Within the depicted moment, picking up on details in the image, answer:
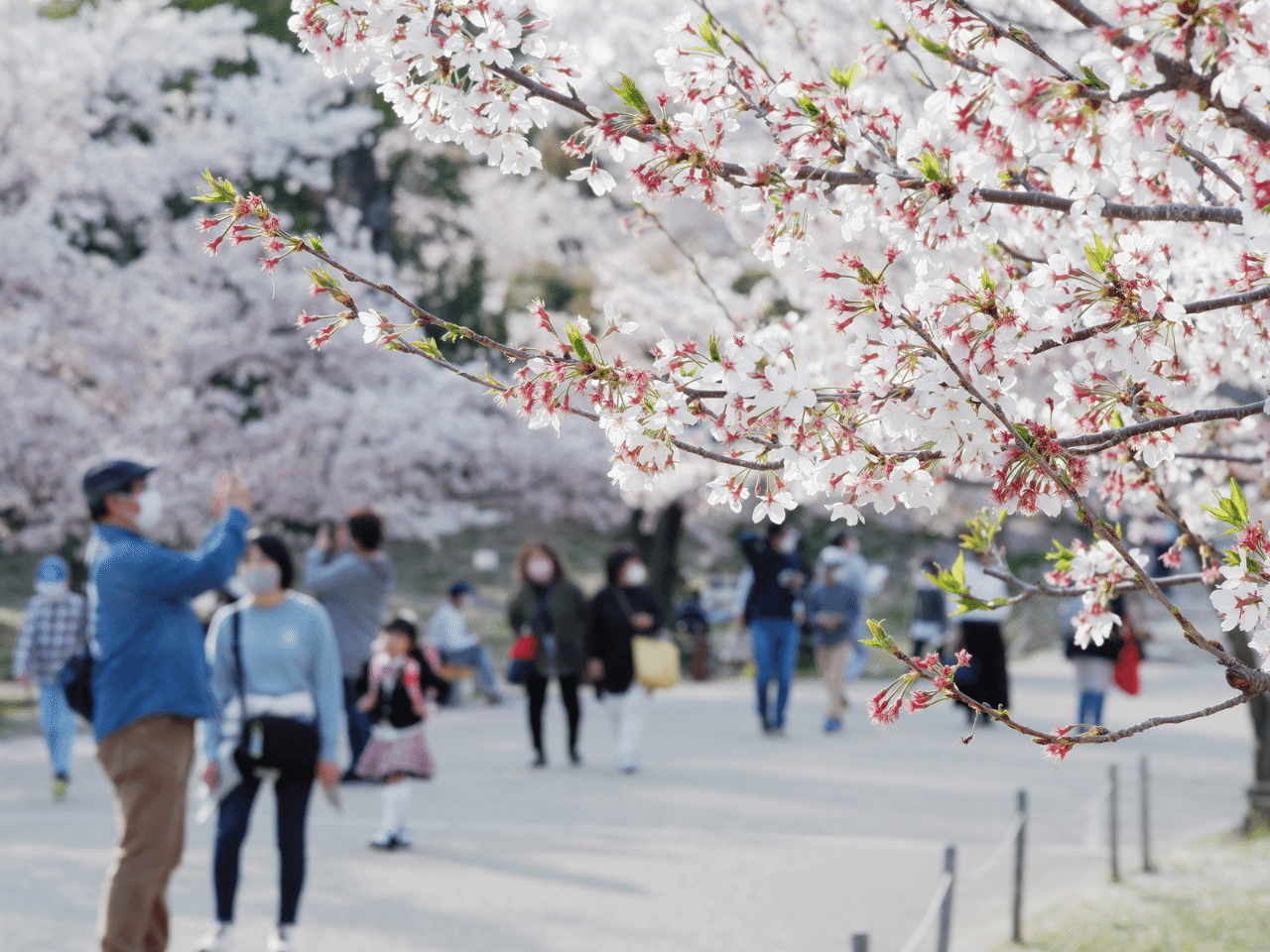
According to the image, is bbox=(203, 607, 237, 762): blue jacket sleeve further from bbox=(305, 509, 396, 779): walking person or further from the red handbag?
the red handbag

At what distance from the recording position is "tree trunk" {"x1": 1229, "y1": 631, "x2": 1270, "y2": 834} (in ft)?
25.8

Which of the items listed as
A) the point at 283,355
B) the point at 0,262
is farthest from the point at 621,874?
the point at 283,355

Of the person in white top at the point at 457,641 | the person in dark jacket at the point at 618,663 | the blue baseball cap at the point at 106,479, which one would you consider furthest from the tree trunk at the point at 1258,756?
the person in white top at the point at 457,641

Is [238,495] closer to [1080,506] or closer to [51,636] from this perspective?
[1080,506]

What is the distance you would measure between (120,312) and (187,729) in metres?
13.1

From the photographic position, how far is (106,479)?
532cm

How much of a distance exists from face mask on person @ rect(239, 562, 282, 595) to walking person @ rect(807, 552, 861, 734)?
27.7ft

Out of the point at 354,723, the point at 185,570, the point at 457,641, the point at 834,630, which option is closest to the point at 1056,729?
the point at 185,570

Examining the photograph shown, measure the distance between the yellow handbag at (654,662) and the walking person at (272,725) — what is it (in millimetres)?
5594

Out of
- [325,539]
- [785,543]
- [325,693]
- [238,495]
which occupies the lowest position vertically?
[325,693]

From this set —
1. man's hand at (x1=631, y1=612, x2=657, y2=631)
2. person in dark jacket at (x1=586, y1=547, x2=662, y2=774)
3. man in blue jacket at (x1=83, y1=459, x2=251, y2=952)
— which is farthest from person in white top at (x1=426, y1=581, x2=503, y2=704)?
man in blue jacket at (x1=83, y1=459, x2=251, y2=952)

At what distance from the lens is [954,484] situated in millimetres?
9523

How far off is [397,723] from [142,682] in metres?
3.10

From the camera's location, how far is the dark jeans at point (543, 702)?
1109cm
